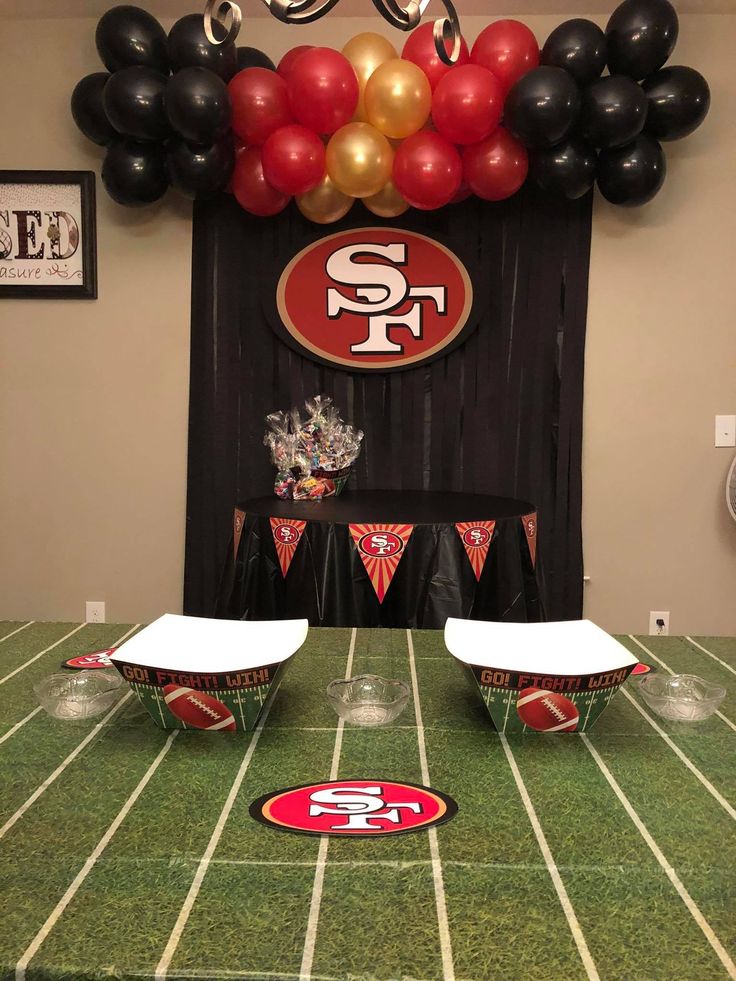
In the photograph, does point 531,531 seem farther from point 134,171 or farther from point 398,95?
point 134,171

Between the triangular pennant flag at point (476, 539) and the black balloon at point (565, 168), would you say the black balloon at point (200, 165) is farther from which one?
the triangular pennant flag at point (476, 539)

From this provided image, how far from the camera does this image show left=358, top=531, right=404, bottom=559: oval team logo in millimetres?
2457

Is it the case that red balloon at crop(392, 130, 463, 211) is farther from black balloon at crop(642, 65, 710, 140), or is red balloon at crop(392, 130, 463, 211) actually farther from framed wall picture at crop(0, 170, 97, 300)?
framed wall picture at crop(0, 170, 97, 300)

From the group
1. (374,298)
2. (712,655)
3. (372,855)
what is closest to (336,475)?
(374,298)

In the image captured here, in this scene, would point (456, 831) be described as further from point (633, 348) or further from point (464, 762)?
point (633, 348)

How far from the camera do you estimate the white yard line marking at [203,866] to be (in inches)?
23.7

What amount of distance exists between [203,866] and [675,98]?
3017 millimetres

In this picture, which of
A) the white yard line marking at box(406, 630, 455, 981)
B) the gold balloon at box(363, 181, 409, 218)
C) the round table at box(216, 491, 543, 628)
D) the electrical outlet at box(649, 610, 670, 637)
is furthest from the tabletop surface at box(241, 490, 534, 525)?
the white yard line marking at box(406, 630, 455, 981)

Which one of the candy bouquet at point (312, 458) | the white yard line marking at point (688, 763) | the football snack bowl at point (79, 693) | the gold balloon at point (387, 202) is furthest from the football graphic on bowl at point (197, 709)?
the gold balloon at point (387, 202)

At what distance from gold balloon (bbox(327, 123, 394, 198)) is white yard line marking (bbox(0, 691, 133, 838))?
7.43 ft

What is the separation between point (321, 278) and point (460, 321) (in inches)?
23.5

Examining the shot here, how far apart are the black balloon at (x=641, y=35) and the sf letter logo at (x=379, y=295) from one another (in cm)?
103

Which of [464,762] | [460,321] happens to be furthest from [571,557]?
[464,762]

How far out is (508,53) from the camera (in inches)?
112
